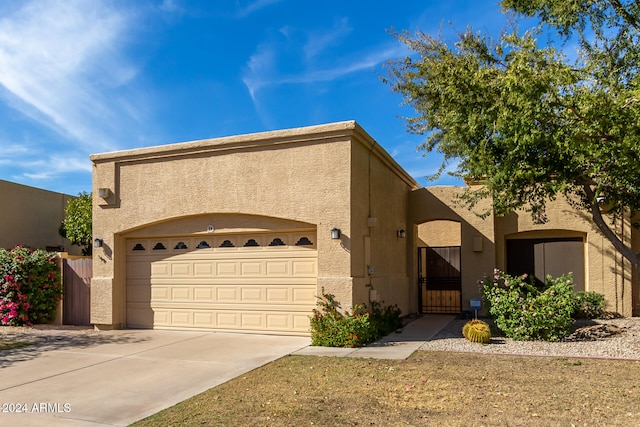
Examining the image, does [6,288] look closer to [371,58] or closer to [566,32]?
[371,58]

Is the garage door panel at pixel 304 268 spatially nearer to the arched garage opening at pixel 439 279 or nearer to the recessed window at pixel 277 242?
the recessed window at pixel 277 242

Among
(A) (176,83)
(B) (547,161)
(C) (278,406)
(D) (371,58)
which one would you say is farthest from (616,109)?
(A) (176,83)

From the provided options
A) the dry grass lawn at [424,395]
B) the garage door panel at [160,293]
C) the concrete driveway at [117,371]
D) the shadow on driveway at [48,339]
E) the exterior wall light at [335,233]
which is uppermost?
the exterior wall light at [335,233]

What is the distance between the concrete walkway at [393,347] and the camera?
9315 mm

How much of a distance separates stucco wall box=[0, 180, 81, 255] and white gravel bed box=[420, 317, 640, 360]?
59.2 ft

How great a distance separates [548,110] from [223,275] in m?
7.68

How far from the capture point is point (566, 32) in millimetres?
13086

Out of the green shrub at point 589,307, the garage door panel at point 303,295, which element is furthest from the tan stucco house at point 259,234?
the green shrub at point 589,307

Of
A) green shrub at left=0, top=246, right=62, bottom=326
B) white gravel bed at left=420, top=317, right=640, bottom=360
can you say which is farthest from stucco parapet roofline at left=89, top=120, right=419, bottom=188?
white gravel bed at left=420, top=317, right=640, bottom=360

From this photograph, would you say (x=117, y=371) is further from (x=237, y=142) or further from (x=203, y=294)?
(x=237, y=142)

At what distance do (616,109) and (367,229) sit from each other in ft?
17.9

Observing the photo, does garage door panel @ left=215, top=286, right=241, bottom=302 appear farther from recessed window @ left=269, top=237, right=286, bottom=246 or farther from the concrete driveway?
recessed window @ left=269, top=237, right=286, bottom=246

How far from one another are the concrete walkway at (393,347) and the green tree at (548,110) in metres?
3.41

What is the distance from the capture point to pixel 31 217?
22.3 meters
